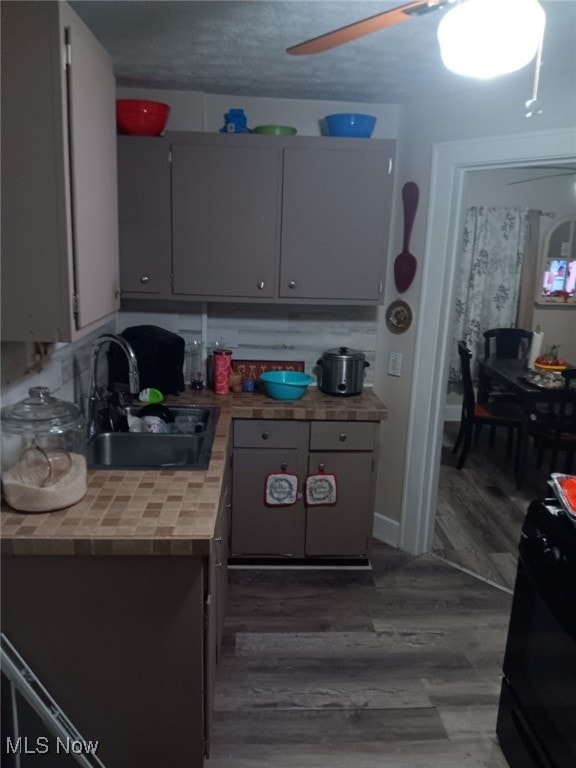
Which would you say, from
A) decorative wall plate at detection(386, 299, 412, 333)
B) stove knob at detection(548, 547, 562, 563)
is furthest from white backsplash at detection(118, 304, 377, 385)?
stove knob at detection(548, 547, 562, 563)

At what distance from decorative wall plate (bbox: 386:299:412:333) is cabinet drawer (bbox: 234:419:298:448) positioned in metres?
0.79

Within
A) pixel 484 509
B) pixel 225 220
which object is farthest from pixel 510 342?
pixel 225 220

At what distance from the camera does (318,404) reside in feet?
9.29

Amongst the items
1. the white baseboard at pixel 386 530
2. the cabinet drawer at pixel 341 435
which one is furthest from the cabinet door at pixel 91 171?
the white baseboard at pixel 386 530

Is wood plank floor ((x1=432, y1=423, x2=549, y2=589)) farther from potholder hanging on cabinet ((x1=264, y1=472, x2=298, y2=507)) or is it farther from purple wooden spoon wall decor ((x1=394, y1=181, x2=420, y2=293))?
purple wooden spoon wall decor ((x1=394, y1=181, x2=420, y2=293))

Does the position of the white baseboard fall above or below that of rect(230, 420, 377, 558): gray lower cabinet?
below

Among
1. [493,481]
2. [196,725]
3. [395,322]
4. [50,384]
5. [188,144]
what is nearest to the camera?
[196,725]

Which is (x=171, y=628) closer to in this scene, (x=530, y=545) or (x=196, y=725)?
(x=196, y=725)

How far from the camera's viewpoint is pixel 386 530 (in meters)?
3.26

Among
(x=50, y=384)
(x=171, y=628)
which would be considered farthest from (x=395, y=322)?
(x=171, y=628)

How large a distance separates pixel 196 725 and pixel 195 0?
7.05 feet

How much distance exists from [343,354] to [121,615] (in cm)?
174

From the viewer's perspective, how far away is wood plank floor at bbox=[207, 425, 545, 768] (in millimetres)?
1948
